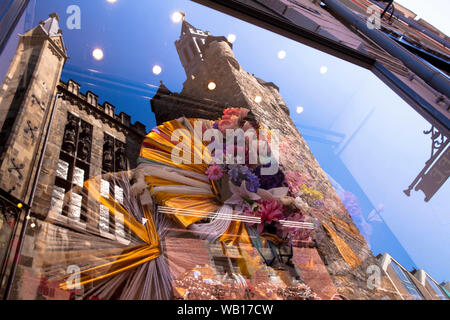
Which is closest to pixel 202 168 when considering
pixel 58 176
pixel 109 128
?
pixel 109 128

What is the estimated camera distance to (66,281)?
4.99 feet

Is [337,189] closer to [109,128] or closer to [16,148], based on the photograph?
[109,128]

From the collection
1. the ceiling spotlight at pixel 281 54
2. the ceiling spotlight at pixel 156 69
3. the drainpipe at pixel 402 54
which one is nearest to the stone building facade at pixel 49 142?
the ceiling spotlight at pixel 156 69

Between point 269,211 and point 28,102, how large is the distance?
1.97m

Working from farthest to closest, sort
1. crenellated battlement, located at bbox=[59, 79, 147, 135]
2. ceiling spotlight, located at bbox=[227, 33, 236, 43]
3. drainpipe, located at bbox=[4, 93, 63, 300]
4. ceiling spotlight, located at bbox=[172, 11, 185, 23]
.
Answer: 1. ceiling spotlight, located at bbox=[227, 33, 236, 43]
2. ceiling spotlight, located at bbox=[172, 11, 185, 23]
3. crenellated battlement, located at bbox=[59, 79, 147, 135]
4. drainpipe, located at bbox=[4, 93, 63, 300]

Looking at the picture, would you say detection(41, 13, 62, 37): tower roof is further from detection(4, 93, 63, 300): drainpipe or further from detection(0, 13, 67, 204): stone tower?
detection(4, 93, 63, 300): drainpipe

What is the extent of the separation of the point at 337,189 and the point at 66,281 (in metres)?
2.45

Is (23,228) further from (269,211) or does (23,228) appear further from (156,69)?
(269,211)

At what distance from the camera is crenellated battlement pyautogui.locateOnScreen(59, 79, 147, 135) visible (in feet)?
7.40

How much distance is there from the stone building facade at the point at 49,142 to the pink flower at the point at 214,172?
0.68 meters

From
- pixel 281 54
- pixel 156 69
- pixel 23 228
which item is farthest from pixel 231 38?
pixel 23 228

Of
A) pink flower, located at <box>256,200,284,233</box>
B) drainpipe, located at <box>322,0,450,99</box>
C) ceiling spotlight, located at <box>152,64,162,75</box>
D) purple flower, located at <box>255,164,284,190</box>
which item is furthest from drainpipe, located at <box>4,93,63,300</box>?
drainpipe, located at <box>322,0,450,99</box>

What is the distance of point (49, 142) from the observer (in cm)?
190

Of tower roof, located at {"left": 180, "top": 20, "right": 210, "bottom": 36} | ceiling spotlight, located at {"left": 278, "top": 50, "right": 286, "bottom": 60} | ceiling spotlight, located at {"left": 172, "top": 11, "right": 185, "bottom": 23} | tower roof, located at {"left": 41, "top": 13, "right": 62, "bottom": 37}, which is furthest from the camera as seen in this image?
ceiling spotlight, located at {"left": 278, "top": 50, "right": 286, "bottom": 60}
